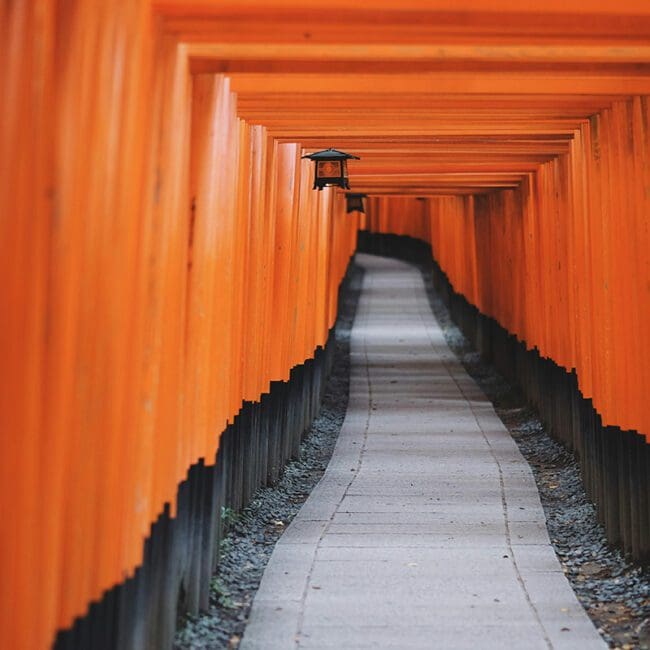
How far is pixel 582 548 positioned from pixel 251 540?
2.70 metres

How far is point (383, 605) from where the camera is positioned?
7449 mm

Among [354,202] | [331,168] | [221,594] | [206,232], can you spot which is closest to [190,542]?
[221,594]

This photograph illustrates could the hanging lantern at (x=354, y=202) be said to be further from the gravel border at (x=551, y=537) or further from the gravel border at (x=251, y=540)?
the gravel border at (x=551, y=537)

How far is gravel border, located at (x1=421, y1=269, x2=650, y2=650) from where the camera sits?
7.30 m

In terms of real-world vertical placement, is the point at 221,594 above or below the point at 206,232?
below

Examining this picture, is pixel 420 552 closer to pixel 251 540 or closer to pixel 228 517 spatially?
pixel 251 540

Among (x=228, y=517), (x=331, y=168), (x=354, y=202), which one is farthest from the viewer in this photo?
(x=354, y=202)

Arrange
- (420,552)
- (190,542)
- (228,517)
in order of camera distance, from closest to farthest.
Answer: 1. (190,542)
2. (420,552)
3. (228,517)

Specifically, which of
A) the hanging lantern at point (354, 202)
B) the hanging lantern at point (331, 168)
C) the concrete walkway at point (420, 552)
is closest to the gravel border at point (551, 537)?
the concrete walkway at point (420, 552)

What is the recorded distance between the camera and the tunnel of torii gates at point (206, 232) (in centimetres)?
402

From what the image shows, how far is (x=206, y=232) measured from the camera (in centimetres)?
661

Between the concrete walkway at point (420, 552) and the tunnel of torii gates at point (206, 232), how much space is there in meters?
0.70

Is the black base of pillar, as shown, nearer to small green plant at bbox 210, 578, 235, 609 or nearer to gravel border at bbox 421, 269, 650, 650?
small green plant at bbox 210, 578, 235, 609

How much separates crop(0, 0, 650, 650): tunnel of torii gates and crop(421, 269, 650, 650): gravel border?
0.90ft
